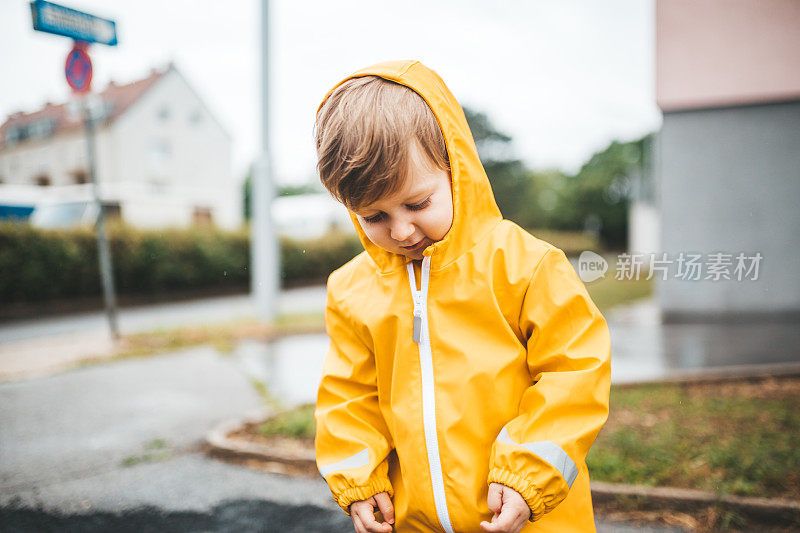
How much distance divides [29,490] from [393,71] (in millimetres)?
2797

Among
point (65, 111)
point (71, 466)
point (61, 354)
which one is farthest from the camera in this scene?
point (61, 354)

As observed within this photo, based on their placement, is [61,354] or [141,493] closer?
[141,493]

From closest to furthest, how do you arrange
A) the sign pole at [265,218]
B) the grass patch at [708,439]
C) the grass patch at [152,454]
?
1. the grass patch at [708,439]
2. the grass patch at [152,454]
3. the sign pole at [265,218]

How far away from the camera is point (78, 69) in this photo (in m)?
5.07

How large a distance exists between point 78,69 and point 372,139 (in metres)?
5.07

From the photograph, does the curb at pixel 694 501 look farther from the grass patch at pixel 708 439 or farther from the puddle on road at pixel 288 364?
the puddle on road at pixel 288 364

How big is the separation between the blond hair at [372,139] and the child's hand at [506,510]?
641mm

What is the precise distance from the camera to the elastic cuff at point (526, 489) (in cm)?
111

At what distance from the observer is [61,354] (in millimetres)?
5715

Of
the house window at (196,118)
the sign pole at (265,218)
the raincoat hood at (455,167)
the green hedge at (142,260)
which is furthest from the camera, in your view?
the green hedge at (142,260)

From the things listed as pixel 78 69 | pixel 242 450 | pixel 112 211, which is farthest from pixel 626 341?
pixel 112 211

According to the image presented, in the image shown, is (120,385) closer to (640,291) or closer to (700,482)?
(700,482)

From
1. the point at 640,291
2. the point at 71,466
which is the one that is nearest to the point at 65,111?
the point at 71,466

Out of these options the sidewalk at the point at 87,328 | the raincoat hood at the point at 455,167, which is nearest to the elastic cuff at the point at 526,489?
the raincoat hood at the point at 455,167
